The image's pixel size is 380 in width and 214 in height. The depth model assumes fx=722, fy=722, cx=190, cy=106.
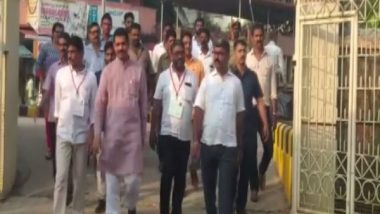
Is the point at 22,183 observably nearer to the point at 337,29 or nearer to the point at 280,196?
the point at 280,196

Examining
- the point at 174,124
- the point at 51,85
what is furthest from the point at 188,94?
the point at 51,85

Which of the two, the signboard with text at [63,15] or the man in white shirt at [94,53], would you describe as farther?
the signboard with text at [63,15]

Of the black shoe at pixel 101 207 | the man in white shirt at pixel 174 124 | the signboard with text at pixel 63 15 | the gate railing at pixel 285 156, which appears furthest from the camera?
the signboard with text at pixel 63 15

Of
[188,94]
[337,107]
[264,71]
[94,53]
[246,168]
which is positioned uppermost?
[94,53]

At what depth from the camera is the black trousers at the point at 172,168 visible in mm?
7387

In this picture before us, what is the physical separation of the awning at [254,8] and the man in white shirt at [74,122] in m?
31.7

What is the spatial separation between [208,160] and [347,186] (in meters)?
1.52

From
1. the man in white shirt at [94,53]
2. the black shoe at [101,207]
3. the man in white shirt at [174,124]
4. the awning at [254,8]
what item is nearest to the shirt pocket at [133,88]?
the man in white shirt at [174,124]

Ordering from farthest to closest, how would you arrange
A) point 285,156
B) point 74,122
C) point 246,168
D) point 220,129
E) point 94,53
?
point 285,156 → point 94,53 → point 246,168 → point 74,122 → point 220,129

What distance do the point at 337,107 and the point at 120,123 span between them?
7.54 ft

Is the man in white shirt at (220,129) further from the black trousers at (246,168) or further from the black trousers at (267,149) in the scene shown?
the black trousers at (267,149)

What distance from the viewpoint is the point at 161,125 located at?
7.43m

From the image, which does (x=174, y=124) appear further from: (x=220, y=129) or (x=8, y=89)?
(x=8, y=89)

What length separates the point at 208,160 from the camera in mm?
6938
